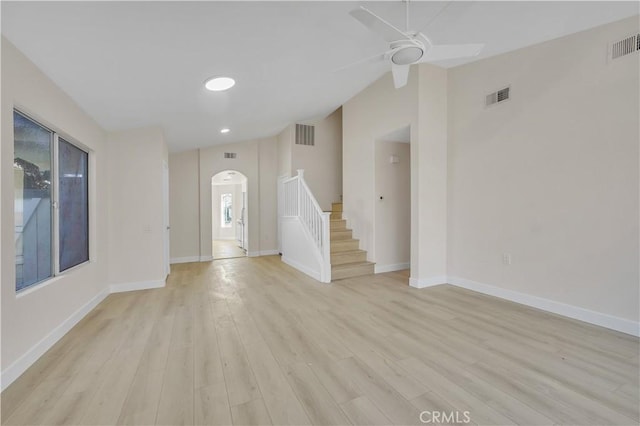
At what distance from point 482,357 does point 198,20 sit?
327cm

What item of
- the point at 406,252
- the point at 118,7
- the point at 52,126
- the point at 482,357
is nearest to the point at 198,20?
the point at 118,7

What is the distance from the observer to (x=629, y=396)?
174 cm

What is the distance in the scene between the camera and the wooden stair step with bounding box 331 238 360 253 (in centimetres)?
514

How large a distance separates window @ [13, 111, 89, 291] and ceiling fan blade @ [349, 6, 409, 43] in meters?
2.68

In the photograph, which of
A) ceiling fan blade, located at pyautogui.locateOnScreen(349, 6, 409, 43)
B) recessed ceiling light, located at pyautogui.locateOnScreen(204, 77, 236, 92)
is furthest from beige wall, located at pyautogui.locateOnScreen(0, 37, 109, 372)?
ceiling fan blade, located at pyautogui.locateOnScreen(349, 6, 409, 43)

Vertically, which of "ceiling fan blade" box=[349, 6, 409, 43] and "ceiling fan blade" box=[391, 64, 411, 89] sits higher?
"ceiling fan blade" box=[391, 64, 411, 89]

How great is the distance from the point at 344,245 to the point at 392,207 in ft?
3.74

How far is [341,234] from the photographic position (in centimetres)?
546

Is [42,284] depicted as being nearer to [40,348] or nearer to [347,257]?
[40,348]

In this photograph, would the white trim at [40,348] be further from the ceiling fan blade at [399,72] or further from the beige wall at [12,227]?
the ceiling fan blade at [399,72]

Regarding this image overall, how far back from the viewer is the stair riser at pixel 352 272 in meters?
4.69

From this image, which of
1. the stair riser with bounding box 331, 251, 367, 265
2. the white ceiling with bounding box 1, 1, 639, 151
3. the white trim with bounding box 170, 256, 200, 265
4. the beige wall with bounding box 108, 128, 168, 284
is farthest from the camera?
the white trim with bounding box 170, 256, 200, 265

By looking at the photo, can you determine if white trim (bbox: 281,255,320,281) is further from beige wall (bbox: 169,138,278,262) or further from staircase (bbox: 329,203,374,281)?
beige wall (bbox: 169,138,278,262)

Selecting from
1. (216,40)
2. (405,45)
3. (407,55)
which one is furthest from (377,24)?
(216,40)
